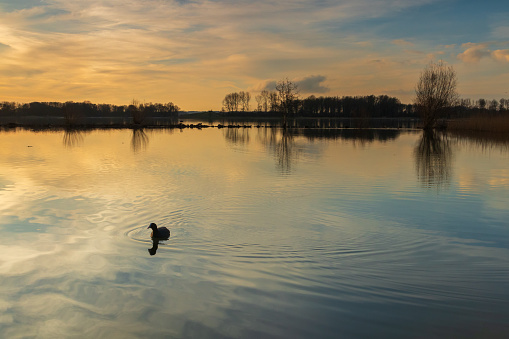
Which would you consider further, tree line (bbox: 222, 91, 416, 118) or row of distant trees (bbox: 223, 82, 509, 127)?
tree line (bbox: 222, 91, 416, 118)

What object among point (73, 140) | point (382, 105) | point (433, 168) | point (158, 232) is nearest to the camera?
point (158, 232)

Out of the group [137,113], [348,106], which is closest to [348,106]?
[348,106]

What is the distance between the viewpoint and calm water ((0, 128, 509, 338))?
16.4 feet

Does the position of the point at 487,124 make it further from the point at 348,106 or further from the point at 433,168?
the point at 348,106

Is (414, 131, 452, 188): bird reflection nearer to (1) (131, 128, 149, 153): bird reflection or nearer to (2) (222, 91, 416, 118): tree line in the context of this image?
(1) (131, 128, 149, 153): bird reflection

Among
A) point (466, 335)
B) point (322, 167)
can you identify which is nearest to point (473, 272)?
point (466, 335)

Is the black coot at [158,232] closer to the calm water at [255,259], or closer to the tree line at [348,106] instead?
the calm water at [255,259]

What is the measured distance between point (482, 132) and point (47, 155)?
140ft

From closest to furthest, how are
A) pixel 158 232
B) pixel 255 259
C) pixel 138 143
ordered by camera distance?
1. pixel 255 259
2. pixel 158 232
3. pixel 138 143

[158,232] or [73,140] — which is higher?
[73,140]

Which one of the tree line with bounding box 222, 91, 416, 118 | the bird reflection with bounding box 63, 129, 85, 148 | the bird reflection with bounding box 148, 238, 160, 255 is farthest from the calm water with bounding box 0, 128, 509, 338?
the tree line with bounding box 222, 91, 416, 118

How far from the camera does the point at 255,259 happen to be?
6.87 meters

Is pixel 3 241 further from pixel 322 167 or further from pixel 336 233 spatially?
pixel 322 167

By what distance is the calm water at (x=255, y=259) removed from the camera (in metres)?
4.99
